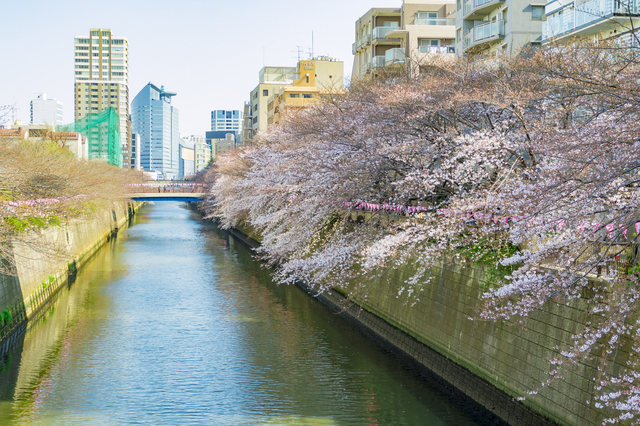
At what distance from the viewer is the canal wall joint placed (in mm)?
16531

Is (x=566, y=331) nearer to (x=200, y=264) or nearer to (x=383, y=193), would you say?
(x=383, y=193)

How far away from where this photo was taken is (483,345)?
12.1 metres

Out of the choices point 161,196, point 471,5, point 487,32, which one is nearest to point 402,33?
point 471,5

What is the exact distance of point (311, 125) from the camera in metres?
22.1

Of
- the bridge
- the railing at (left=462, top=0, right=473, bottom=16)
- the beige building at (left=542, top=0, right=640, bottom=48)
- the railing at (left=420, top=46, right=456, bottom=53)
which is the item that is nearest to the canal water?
the beige building at (left=542, top=0, right=640, bottom=48)

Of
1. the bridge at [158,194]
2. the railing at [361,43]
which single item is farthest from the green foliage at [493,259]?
the bridge at [158,194]

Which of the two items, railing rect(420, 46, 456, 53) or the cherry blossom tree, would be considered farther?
railing rect(420, 46, 456, 53)

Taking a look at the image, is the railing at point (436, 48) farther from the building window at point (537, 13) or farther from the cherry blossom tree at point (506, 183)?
the cherry blossom tree at point (506, 183)

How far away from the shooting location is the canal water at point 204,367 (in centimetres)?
1195

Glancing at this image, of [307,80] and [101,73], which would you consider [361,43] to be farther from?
[101,73]

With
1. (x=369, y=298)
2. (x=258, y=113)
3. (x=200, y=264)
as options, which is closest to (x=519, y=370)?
(x=369, y=298)

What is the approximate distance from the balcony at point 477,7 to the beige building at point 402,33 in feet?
8.22

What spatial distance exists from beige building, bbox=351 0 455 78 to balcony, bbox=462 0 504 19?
2505 mm

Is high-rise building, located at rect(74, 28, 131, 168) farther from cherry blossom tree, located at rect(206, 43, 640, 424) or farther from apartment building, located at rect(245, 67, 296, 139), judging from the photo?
cherry blossom tree, located at rect(206, 43, 640, 424)
